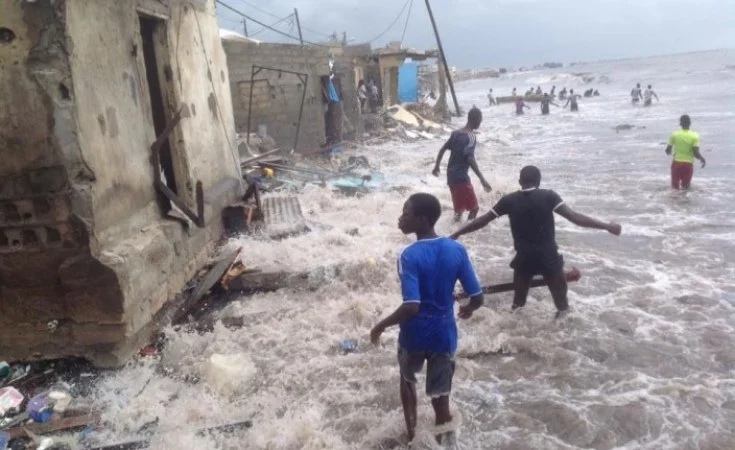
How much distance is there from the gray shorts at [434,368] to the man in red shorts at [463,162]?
4518 millimetres

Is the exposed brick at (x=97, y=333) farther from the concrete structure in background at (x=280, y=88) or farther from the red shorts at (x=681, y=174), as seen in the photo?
the red shorts at (x=681, y=174)

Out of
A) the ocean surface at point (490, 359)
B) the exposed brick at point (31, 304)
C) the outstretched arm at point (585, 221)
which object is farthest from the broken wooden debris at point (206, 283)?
the outstretched arm at point (585, 221)

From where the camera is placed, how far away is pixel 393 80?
1308 inches

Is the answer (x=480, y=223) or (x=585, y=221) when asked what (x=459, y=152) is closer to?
(x=480, y=223)

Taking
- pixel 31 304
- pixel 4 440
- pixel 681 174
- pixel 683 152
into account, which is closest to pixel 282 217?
pixel 31 304

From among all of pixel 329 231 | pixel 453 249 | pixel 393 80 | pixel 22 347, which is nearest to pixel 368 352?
pixel 453 249

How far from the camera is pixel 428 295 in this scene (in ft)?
10.2

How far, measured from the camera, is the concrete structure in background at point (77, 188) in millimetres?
3930

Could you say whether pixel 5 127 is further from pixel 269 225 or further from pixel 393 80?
pixel 393 80

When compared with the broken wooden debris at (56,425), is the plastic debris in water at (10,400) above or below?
above

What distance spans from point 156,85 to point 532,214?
178 inches

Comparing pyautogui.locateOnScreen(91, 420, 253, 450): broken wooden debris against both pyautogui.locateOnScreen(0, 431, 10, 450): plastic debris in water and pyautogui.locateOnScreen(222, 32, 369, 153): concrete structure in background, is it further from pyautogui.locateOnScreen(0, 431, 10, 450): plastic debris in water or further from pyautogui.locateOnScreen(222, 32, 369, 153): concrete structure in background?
pyautogui.locateOnScreen(222, 32, 369, 153): concrete structure in background

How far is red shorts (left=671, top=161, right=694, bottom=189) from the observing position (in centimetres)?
1062

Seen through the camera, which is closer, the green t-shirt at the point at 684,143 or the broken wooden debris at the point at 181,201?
the broken wooden debris at the point at 181,201
